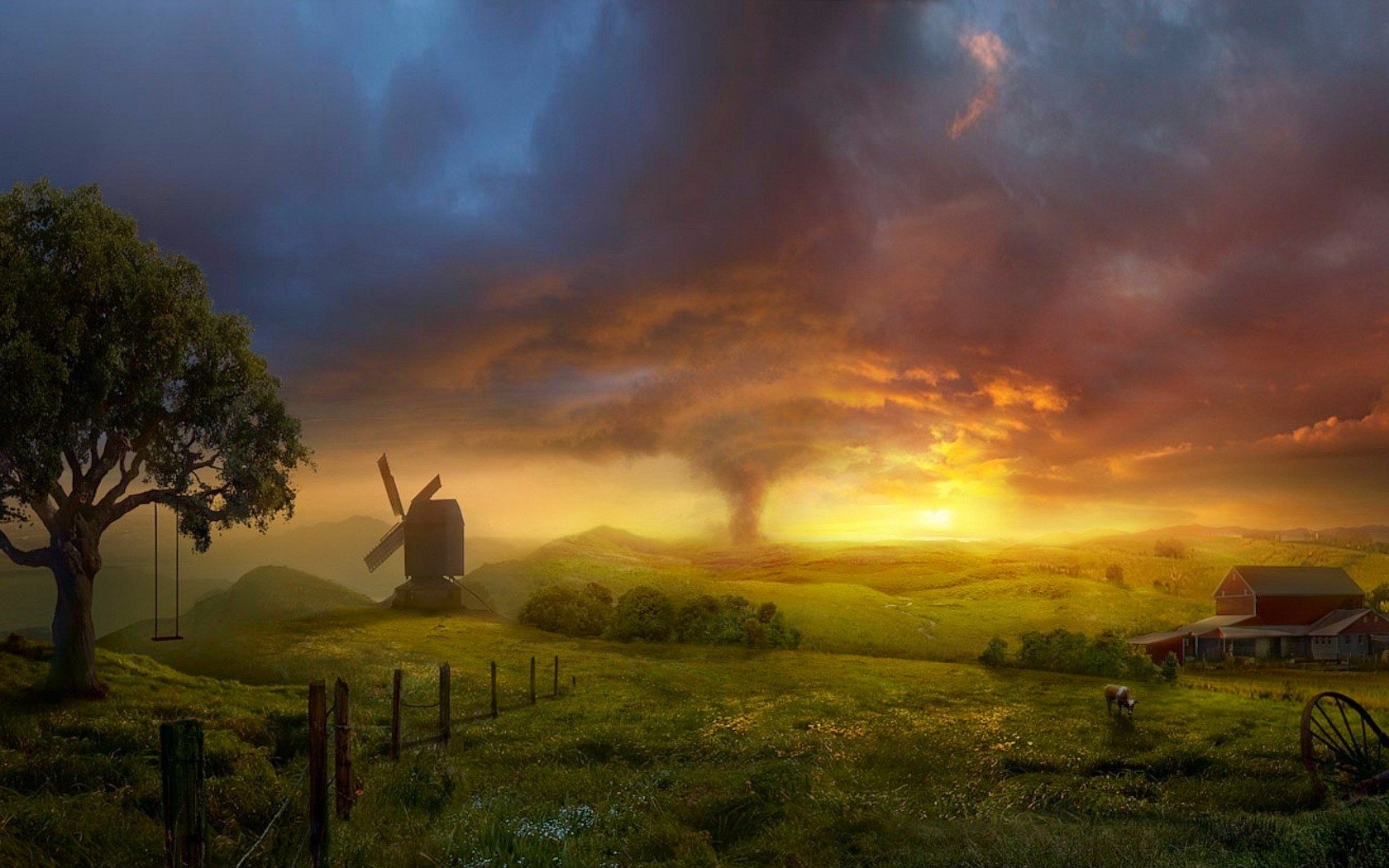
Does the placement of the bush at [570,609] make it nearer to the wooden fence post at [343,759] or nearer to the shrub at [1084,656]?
the shrub at [1084,656]

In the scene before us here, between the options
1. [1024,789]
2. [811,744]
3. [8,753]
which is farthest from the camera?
[811,744]

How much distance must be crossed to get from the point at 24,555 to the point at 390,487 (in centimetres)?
5584

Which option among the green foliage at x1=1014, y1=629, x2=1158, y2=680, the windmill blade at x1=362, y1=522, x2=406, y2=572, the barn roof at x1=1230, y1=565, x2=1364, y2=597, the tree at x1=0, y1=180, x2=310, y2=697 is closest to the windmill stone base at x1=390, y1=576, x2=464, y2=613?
the windmill blade at x1=362, y1=522, x2=406, y2=572

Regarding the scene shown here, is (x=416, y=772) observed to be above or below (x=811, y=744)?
above

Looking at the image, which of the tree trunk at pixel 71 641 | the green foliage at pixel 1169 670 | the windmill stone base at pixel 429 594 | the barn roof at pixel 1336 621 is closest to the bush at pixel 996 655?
the green foliage at pixel 1169 670

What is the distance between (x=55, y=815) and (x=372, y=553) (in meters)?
73.8

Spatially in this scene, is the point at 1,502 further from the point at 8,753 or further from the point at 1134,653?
the point at 1134,653

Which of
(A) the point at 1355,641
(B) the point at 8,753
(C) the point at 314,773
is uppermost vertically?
(C) the point at 314,773

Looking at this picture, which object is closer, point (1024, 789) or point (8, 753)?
point (8, 753)

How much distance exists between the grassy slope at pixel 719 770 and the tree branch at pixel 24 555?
16.3 feet

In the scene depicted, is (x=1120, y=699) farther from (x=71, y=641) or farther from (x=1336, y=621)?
(x=71, y=641)

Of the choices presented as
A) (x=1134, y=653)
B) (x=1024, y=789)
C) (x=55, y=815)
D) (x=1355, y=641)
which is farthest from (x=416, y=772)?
(x=1355, y=641)

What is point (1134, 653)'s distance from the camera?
43.3m

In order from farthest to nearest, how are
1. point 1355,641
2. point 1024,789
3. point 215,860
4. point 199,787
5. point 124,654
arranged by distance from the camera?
point 1355,641 → point 124,654 → point 1024,789 → point 215,860 → point 199,787
